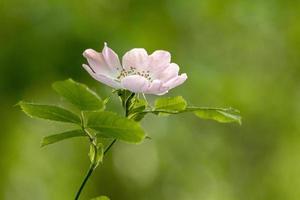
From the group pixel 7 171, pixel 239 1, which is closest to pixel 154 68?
pixel 239 1

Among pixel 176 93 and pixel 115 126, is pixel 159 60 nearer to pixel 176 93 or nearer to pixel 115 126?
pixel 115 126

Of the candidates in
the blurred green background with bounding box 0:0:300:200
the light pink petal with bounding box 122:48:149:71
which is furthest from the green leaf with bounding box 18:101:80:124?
the blurred green background with bounding box 0:0:300:200

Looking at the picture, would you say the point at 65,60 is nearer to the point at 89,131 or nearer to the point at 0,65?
the point at 0,65

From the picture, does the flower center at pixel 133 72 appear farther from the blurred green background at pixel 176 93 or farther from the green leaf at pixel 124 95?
the blurred green background at pixel 176 93

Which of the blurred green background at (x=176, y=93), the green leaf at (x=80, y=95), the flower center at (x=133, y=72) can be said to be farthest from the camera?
the blurred green background at (x=176, y=93)

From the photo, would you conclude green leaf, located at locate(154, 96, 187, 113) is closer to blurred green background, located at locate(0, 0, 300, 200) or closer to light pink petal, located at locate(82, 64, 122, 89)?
light pink petal, located at locate(82, 64, 122, 89)

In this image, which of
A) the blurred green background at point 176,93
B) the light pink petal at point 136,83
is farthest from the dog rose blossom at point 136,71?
the blurred green background at point 176,93

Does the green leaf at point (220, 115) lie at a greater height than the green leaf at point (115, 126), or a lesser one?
lesser
